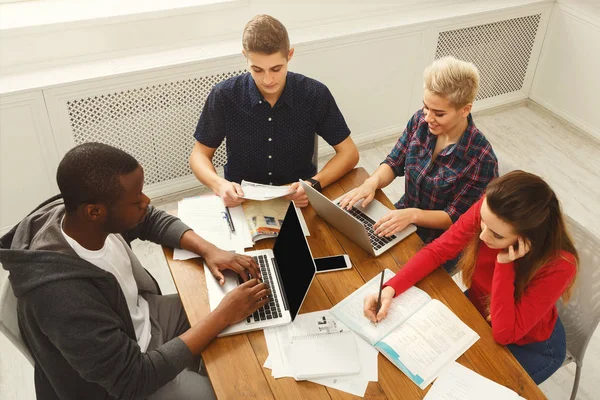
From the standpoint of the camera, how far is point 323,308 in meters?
1.77

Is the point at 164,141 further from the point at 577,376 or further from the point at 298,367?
the point at 577,376

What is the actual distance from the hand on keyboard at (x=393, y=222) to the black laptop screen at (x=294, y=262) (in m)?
0.38

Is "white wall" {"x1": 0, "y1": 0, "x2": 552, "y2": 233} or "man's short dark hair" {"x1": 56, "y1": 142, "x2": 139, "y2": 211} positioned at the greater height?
"man's short dark hair" {"x1": 56, "y1": 142, "x2": 139, "y2": 211}

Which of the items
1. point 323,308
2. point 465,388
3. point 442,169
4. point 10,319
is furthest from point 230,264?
point 442,169

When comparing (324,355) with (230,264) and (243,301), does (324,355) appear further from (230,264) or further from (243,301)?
(230,264)

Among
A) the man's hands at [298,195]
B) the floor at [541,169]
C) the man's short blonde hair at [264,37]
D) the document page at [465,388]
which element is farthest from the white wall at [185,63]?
the document page at [465,388]

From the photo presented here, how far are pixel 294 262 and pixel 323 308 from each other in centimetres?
18

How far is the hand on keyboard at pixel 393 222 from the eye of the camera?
2008 millimetres

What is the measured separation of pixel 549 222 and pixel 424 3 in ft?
8.25

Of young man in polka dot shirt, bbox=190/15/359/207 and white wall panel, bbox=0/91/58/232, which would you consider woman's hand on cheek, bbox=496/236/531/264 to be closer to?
young man in polka dot shirt, bbox=190/15/359/207

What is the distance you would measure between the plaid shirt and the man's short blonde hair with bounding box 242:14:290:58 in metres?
0.64

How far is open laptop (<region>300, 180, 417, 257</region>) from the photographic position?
1902mm

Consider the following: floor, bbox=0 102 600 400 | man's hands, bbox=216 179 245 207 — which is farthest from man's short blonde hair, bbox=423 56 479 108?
floor, bbox=0 102 600 400

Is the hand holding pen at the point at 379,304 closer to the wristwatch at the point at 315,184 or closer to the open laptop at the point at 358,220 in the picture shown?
the open laptop at the point at 358,220
